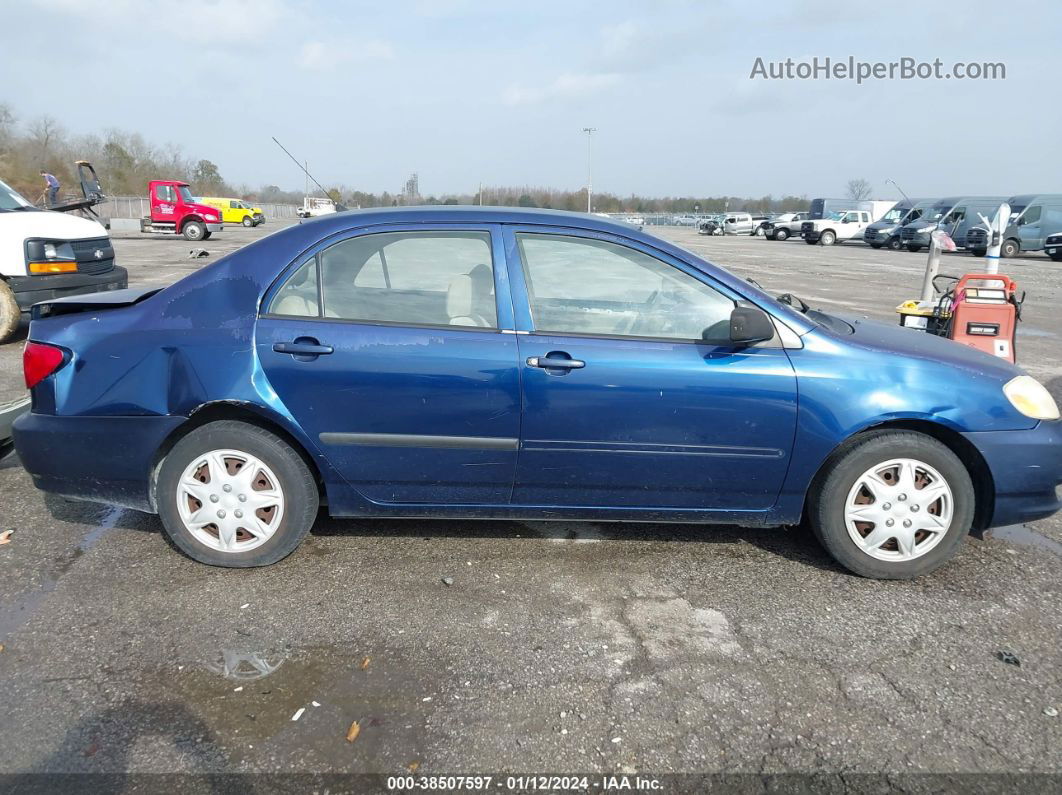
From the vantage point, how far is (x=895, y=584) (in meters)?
3.34

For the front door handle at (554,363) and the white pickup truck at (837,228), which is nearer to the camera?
the front door handle at (554,363)

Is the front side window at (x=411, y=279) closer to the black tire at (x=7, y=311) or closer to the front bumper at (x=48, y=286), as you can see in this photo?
the front bumper at (x=48, y=286)

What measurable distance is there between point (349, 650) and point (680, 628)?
1283 millimetres

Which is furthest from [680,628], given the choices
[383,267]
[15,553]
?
[15,553]

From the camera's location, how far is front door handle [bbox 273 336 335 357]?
3188 mm

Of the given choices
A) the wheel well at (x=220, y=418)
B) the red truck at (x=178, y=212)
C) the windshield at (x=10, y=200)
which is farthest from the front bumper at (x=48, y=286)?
the red truck at (x=178, y=212)

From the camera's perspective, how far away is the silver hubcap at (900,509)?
325cm

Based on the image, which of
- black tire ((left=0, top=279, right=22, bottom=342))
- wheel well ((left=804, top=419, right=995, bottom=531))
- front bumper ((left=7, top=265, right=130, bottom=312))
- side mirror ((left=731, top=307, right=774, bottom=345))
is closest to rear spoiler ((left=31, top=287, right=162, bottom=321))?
side mirror ((left=731, top=307, right=774, bottom=345))

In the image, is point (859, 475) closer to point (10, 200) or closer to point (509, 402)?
point (509, 402)

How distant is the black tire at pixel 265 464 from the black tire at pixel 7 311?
236 inches

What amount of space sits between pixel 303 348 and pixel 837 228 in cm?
3924

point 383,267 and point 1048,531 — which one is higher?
point 383,267

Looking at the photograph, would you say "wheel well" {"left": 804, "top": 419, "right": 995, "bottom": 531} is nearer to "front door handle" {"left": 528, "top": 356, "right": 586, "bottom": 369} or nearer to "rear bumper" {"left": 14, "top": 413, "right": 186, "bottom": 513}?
"front door handle" {"left": 528, "top": 356, "right": 586, "bottom": 369}

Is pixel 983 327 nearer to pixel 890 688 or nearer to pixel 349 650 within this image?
pixel 890 688
